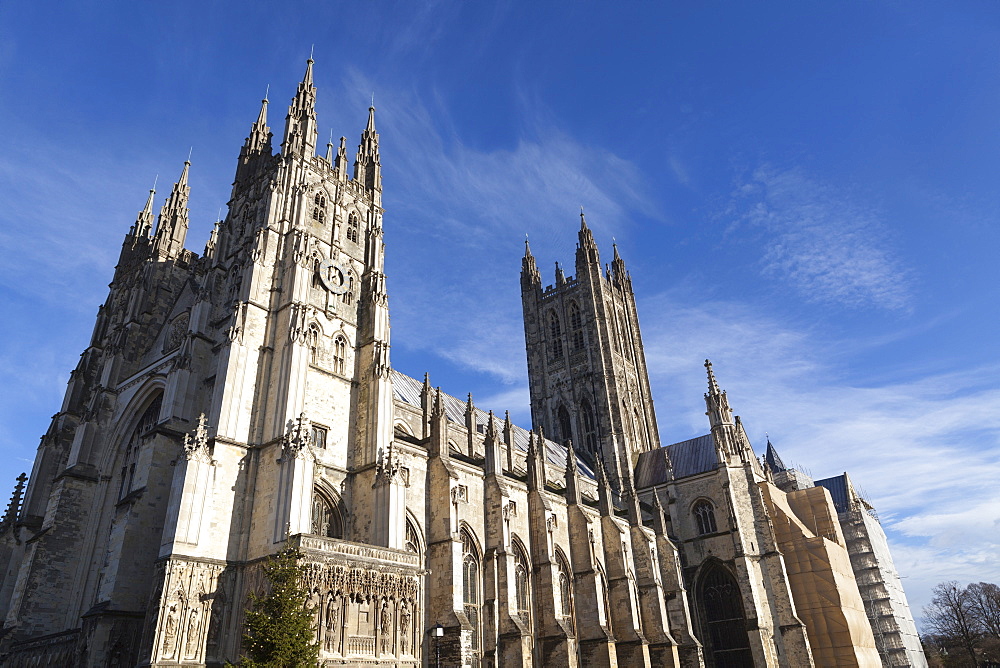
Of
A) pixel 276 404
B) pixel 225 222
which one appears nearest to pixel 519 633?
pixel 276 404

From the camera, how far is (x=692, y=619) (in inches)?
1558

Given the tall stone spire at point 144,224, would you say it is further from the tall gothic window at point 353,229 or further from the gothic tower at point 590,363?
the gothic tower at point 590,363

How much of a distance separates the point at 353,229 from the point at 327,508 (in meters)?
14.3

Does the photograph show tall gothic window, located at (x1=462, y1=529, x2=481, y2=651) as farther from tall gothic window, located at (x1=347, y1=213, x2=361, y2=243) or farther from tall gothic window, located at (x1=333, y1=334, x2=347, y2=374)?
tall gothic window, located at (x1=347, y1=213, x2=361, y2=243)

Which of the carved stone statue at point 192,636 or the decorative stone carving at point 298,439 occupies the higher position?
the decorative stone carving at point 298,439

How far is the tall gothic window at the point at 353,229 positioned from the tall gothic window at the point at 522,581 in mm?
16622

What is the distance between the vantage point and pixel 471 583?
92.5ft

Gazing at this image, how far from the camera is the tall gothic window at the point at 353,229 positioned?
32.5 m

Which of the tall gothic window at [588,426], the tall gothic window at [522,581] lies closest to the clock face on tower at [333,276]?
the tall gothic window at [522,581]

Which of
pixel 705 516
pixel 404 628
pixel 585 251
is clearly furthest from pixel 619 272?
pixel 404 628

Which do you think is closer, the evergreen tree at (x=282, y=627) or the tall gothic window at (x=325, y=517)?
the evergreen tree at (x=282, y=627)

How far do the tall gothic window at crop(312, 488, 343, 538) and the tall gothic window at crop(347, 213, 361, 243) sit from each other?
43.4ft

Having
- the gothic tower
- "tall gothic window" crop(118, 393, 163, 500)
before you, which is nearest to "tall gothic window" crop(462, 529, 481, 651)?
"tall gothic window" crop(118, 393, 163, 500)

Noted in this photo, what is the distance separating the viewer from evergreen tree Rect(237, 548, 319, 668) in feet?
54.9
